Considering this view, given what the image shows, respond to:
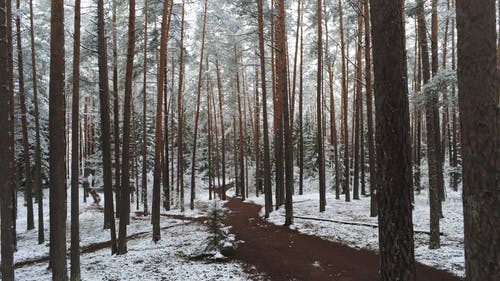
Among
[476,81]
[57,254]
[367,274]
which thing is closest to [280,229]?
[367,274]

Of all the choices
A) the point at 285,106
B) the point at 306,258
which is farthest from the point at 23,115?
the point at 306,258

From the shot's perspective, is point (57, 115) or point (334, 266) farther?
point (334, 266)

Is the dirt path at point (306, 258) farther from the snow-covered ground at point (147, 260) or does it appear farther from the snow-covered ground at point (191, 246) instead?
the snow-covered ground at point (147, 260)

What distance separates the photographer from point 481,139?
3879 mm

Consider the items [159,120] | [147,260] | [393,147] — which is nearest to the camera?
[393,147]

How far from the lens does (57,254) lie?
27.0 feet

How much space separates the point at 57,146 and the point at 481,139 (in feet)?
26.9

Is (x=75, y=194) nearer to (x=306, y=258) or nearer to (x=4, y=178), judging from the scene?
(x=4, y=178)

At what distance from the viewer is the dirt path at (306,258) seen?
8.12 m

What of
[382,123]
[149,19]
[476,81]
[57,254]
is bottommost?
[57,254]

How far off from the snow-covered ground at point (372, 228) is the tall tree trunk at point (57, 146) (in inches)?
317

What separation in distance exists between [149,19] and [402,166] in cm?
1797

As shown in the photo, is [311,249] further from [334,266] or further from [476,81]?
[476,81]

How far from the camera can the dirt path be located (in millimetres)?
8125
